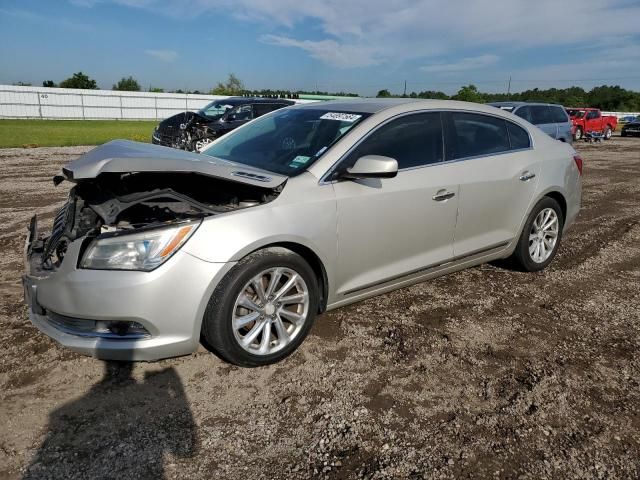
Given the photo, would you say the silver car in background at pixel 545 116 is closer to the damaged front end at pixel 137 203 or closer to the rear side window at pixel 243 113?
the rear side window at pixel 243 113

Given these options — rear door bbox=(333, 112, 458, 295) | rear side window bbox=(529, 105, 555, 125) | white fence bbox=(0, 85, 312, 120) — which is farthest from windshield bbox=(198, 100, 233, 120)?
white fence bbox=(0, 85, 312, 120)

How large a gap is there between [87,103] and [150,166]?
4322 cm

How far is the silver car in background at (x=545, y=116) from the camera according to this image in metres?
15.6

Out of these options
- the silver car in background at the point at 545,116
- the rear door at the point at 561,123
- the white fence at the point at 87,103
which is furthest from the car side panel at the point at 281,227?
the white fence at the point at 87,103

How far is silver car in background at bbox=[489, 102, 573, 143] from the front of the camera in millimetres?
15555

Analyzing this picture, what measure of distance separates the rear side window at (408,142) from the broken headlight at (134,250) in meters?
1.35

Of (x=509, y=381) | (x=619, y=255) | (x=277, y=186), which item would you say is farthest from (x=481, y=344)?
(x=619, y=255)

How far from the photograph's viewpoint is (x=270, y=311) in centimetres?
310

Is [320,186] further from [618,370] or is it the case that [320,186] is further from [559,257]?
[559,257]

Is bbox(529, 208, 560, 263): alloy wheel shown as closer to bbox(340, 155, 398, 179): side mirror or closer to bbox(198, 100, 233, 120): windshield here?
bbox(340, 155, 398, 179): side mirror

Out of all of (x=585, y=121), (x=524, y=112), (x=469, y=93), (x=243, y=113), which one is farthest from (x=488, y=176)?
(x=469, y=93)

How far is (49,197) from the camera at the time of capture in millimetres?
8211

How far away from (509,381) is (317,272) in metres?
1.39

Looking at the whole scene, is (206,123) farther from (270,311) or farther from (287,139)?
(270,311)
